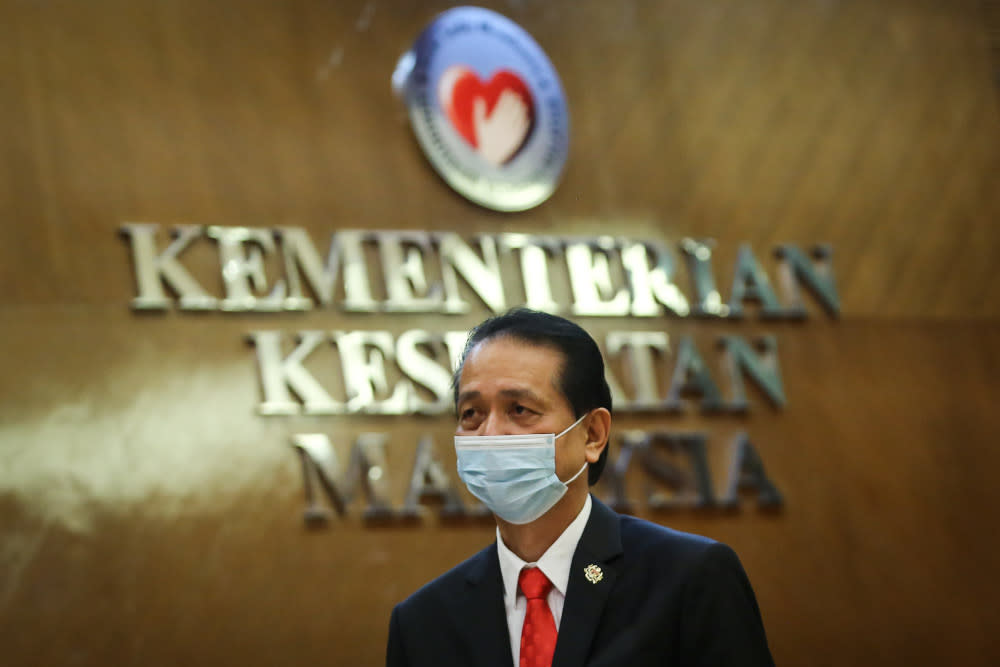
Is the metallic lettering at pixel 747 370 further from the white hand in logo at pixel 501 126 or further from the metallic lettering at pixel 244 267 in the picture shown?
the metallic lettering at pixel 244 267

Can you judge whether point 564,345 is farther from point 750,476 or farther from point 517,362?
point 750,476

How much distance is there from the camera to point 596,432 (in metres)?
1.92

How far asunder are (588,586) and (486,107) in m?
3.01

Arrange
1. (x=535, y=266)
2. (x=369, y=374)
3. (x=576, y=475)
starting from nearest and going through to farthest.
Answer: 1. (x=576, y=475)
2. (x=369, y=374)
3. (x=535, y=266)

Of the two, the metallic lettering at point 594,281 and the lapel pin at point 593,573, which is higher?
the metallic lettering at point 594,281

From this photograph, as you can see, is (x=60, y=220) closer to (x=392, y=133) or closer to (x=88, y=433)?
(x=88, y=433)

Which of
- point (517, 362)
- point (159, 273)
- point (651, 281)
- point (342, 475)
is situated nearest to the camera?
point (517, 362)

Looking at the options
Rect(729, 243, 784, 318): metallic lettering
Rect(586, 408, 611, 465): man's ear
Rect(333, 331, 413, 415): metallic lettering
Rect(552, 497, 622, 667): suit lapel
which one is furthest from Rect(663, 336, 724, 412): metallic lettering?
Rect(552, 497, 622, 667): suit lapel

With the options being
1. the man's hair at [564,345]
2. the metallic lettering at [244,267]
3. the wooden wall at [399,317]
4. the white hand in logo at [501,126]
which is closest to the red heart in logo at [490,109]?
the white hand in logo at [501,126]

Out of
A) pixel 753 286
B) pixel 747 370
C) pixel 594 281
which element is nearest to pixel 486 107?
pixel 594 281

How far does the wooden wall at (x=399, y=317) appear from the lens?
3.66 metres

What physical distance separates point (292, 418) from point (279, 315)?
0.39 meters

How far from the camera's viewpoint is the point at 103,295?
376cm

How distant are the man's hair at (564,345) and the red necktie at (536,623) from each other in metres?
0.29
